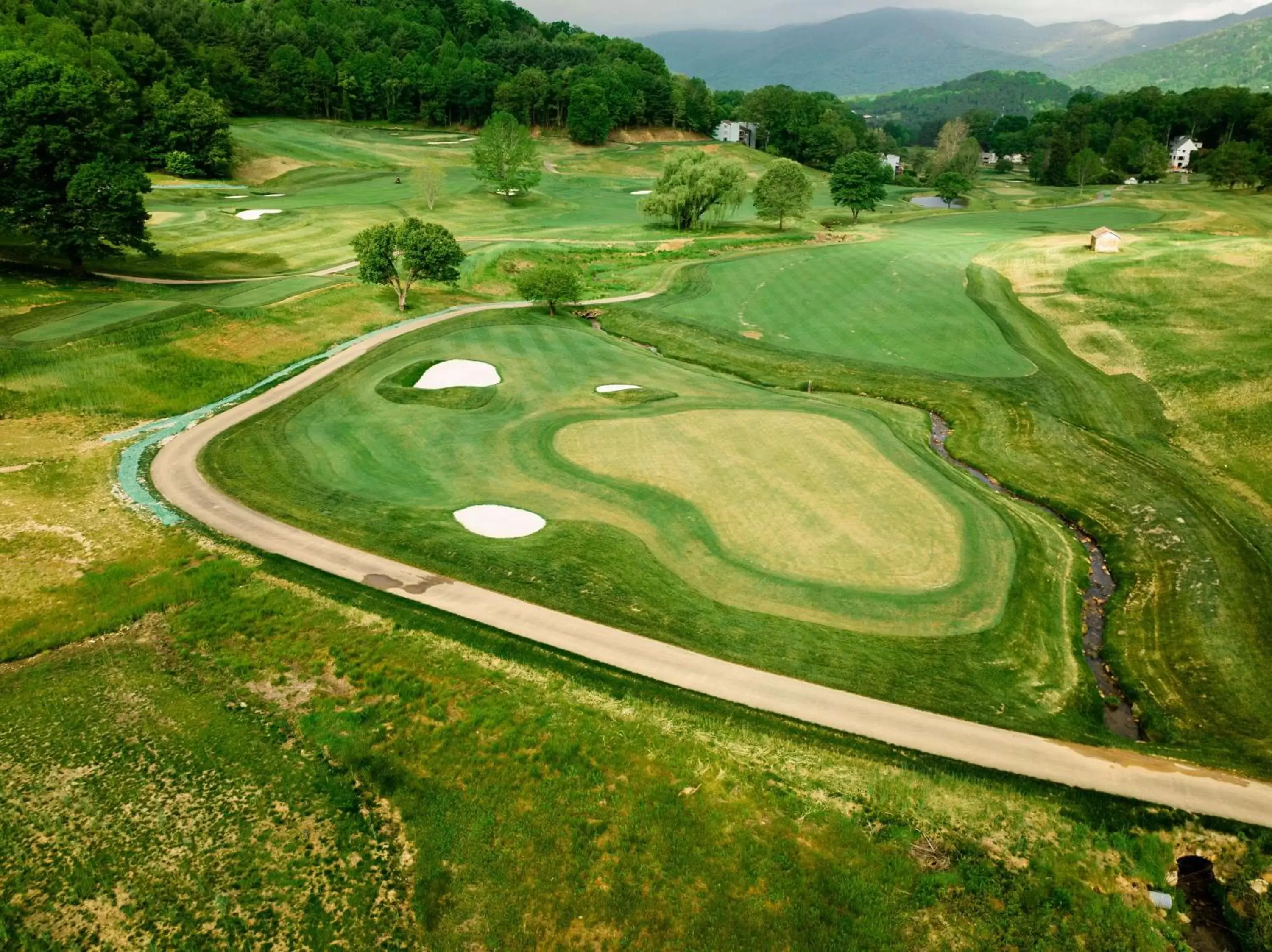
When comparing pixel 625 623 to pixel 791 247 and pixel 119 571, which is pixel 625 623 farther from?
pixel 791 247

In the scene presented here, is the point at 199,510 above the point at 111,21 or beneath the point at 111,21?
beneath

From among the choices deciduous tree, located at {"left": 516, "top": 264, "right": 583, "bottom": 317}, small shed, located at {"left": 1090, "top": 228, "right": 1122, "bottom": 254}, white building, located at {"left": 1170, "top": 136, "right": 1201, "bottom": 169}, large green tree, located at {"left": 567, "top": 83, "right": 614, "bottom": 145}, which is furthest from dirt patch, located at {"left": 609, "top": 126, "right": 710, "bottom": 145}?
deciduous tree, located at {"left": 516, "top": 264, "right": 583, "bottom": 317}

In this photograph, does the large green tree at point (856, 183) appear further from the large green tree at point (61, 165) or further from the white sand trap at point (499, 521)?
the white sand trap at point (499, 521)

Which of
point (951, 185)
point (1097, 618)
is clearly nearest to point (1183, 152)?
point (951, 185)

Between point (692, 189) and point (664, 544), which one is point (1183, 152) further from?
point (664, 544)

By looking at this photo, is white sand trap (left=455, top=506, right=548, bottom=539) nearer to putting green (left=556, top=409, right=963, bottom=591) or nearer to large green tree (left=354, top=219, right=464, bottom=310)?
putting green (left=556, top=409, right=963, bottom=591)

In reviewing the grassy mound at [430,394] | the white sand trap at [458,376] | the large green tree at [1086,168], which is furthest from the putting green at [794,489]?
the large green tree at [1086,168]

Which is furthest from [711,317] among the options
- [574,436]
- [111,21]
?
[111,21]
